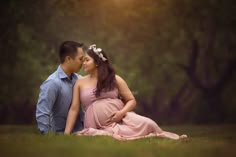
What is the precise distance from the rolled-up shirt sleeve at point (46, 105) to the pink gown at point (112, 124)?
298 mm

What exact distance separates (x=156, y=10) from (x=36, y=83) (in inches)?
72.9

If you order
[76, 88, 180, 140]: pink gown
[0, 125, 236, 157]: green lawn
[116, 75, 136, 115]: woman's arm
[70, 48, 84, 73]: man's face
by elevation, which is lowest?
[0, 125, 236, 157]: green lawn

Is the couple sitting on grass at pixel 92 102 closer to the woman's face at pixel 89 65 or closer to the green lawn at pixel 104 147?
the woman's face at pixel 89 65

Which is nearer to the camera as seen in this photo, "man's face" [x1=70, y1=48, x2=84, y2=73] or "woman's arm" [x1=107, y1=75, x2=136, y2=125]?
"woman's arm" [x1=107, y1=75, x2=136, y2=125]

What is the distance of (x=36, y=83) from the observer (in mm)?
7258

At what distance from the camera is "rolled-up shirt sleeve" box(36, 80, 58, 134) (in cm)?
530

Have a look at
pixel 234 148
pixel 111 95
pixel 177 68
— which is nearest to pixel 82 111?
pixel 111 95

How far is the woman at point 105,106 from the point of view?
200 inches

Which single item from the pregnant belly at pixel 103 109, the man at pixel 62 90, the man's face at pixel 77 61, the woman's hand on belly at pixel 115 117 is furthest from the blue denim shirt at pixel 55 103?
the woman's hand on belly at pixel 115 117

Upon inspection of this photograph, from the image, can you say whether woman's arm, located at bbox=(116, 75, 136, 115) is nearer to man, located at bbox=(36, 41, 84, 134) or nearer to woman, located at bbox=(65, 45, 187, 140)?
woman, located at bbox=(65, 45, 187, 140)

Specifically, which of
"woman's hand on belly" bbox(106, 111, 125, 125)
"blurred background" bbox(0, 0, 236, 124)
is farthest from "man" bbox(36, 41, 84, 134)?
"blurred background" bbox(0, 0, 236, 124)

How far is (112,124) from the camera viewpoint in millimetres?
5168

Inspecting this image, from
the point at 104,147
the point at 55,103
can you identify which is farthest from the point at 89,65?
the point at 104,147

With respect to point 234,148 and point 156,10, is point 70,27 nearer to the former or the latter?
point 156,10
